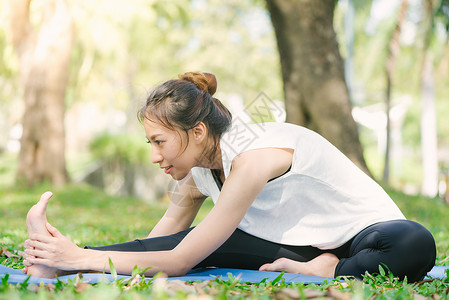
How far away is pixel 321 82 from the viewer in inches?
306

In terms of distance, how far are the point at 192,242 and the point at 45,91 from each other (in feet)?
30.9

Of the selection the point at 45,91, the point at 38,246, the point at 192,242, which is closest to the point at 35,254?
the point at 38,246

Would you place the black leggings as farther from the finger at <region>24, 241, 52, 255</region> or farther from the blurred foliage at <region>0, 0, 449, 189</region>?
the blurred foliage at <region>0, 0, 449, 189</region>

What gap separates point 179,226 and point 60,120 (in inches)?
336

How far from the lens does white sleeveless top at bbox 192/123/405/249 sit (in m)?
2.74

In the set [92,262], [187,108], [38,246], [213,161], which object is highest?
[187,108]

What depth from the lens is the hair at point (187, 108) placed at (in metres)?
2.72

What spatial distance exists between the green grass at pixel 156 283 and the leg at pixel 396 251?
0.24 ft

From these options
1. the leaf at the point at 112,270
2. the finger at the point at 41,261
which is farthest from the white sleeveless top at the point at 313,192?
the finger at the point at 41,261

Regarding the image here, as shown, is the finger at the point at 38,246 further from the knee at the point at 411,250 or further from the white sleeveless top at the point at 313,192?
the knee at the point at 411,250

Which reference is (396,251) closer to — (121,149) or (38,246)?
(38,246)

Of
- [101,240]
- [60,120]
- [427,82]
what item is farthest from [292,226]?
[427,82]

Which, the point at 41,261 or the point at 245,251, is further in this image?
the point at 245,251

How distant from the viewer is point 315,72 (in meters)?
7.80
